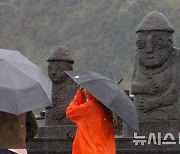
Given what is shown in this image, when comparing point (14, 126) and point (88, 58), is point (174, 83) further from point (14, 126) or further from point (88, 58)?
point (88, 58)

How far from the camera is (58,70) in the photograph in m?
14.7

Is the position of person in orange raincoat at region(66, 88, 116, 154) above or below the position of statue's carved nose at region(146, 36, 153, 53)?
below

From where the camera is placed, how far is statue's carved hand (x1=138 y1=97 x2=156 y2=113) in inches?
527

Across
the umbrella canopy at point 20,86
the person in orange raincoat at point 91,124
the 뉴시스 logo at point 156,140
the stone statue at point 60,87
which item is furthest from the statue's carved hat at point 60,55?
the umbrella canopy at point 20,86

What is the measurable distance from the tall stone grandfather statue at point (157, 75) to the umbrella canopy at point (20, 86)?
657 centimetres

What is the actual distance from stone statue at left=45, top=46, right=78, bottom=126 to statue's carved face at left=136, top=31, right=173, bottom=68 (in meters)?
1.75

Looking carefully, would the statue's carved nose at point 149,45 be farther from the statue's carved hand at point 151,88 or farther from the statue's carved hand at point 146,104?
the statue's carved hand at point 146,104

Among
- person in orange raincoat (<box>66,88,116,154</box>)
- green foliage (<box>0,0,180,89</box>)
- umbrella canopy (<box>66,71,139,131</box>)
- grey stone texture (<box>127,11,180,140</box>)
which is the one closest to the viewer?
umbrella canopy (<box>66,71,139,131</box>)

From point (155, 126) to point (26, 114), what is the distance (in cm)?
652

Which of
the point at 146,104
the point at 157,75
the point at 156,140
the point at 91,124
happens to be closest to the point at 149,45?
the point at 157,75

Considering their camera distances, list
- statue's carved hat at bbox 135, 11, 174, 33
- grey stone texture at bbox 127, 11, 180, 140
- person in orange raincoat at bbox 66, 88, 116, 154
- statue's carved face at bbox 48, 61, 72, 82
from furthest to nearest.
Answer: statue's carved face at bbox 48, 61, 72, 82, statue's carved hat at bbox 135, 11, 174, 33, grey stone texture at bbox 127, 11, 180, 140, person in orange raincoat at bbox 66, 88, 116, 154

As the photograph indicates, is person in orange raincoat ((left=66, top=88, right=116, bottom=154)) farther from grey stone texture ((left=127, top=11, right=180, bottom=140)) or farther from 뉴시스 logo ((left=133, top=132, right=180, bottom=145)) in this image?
grey stone texture ((left=127, top=11, right=180, bottom=140))

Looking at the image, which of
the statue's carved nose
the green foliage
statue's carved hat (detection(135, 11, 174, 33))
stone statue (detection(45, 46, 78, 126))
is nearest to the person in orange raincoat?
the statue's carved nose

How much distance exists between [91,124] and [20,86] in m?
2.51
